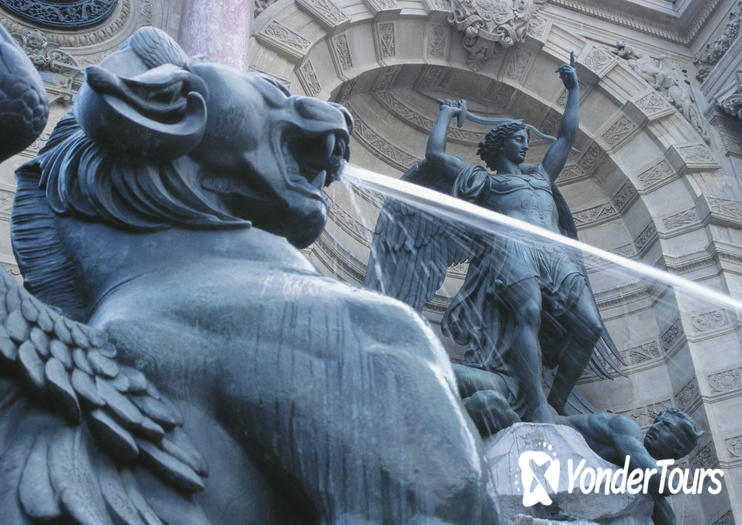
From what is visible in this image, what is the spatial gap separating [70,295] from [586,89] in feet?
21.9

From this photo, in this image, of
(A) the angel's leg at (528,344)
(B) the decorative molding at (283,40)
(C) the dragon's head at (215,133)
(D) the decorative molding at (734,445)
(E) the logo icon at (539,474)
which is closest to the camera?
(C) the dragon's head at (215,133)

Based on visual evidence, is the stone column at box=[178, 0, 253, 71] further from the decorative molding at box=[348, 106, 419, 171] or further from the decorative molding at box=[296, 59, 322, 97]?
the decorative molding at box=[348, 106, 419, 171]

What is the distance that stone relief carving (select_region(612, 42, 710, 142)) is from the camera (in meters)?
6.98

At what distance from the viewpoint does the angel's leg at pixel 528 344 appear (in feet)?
14.1

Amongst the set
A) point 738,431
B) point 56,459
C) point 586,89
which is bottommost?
point 56,459

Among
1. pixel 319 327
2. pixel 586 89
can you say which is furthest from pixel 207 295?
pixel 586 89

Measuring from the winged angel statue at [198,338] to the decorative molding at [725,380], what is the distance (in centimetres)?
500

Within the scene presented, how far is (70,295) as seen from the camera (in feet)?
3.30

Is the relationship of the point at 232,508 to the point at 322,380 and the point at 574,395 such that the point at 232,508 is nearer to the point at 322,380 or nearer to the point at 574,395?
the point at 322,380

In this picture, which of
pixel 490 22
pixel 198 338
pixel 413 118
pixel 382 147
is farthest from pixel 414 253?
pixel 198 338

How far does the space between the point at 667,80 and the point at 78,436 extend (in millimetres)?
7233

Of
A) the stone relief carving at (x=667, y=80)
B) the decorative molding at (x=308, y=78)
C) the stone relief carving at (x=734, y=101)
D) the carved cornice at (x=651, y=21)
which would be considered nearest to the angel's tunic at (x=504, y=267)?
the decorative molding at (x=308, y=78)

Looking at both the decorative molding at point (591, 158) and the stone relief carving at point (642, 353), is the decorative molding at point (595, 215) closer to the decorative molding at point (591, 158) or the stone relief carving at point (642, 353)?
the decorative molding at point (591, 158)

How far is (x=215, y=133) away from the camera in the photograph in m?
1.00
